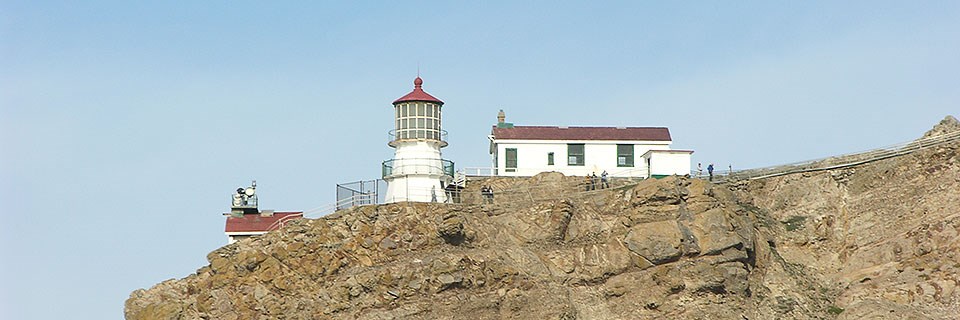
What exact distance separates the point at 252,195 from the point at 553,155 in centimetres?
1230

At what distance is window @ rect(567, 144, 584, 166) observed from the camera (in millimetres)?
68500

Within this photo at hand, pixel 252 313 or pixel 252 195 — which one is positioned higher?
pixel 252 195

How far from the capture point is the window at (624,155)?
6869 cm

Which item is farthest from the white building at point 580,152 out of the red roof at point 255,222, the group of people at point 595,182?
the red roof at point 255,222

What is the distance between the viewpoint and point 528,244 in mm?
61062

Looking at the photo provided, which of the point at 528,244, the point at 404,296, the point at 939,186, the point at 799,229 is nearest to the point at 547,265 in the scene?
the point at 528,244

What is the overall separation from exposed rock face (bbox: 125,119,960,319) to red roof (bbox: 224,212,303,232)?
3759 mm

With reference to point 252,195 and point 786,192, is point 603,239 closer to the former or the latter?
point 786,192

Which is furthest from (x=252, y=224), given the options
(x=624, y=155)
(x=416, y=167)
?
(x=624, y=155)

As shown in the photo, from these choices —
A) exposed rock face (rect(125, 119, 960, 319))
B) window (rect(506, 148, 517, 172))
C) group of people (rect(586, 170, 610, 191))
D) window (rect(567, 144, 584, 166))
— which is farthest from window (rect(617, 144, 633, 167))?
exposed rock face (rect(125, 119, 960, 319))

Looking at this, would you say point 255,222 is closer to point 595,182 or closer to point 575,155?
point 595,182

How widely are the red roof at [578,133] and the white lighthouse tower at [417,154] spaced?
12.6 ft

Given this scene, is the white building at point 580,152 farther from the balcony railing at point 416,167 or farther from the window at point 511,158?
the balcony railing at point 416,167

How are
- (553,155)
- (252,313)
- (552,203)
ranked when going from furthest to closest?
(553,155) → (552,203) → (252,313)
